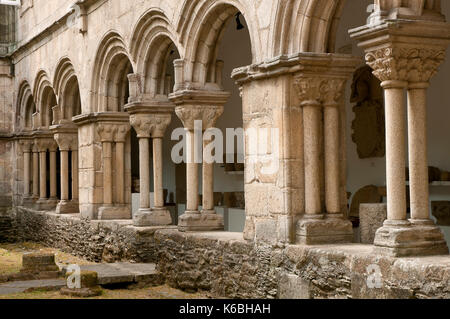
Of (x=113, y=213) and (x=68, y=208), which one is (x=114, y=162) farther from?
(x=68, y=208)

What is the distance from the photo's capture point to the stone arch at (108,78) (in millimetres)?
10391

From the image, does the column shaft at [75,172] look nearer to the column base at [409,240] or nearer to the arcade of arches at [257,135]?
the arcade of arches at [257,135]

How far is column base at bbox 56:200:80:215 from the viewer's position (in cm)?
1273

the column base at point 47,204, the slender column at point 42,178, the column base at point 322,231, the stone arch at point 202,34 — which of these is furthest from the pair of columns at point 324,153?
the slender column at point 42,178

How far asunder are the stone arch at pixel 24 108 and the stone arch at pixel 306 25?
1011 cm

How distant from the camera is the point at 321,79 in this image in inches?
237

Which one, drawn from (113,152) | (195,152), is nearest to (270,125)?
(195,152)

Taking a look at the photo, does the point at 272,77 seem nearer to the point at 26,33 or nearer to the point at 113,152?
the point at 113,152

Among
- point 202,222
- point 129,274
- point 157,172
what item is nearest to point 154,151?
point 157,172

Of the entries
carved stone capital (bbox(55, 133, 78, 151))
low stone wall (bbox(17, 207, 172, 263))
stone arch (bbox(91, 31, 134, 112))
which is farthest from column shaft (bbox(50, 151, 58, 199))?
stone arch (bbox(91, 31, 134, 112))

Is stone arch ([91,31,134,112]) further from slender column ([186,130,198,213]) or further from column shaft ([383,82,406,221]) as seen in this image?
column shaft ([383,82,406,221])

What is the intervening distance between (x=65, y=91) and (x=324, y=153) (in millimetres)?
7513

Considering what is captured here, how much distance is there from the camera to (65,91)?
12648 mm

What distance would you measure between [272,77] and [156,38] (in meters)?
3.06
